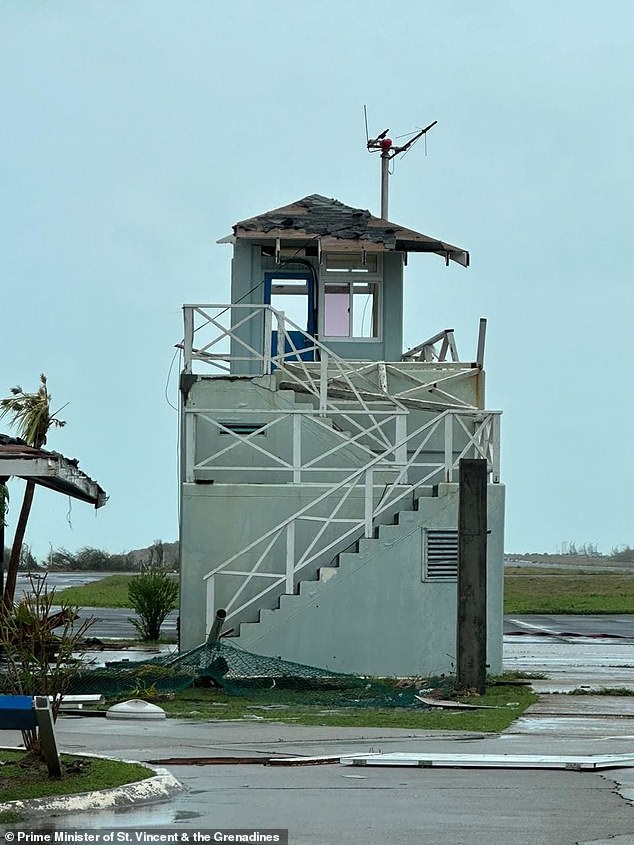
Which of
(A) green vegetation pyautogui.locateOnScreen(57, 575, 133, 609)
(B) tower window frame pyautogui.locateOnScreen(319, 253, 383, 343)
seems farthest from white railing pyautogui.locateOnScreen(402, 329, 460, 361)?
(A) green vegetation pyautogui.locateOnScreen(57, 575, 133, 609)

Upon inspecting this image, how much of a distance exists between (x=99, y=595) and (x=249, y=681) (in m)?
31.5

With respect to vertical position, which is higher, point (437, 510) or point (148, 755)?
point (437, 510)

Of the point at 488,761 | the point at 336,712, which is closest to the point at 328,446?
the point at 336,712

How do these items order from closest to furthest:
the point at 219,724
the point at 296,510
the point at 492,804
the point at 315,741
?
the point at 492,804, the point at 315,741, the point at 219,724, the point at 296,510

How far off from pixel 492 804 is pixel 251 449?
14.4m

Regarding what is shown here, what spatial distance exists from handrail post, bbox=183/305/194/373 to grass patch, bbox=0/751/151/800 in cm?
1356

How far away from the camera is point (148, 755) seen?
43.9 feet

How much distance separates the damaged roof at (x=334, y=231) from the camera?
90.2 ft

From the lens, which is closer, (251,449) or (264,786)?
(264,786)

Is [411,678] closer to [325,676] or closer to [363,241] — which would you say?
[325,676]

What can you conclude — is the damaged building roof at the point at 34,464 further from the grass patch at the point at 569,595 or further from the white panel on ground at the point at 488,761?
the grass patch at the point at 569,595

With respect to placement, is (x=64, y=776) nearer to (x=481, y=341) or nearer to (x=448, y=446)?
(x=448, y=446)

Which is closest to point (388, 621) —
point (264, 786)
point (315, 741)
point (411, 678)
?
point (411, 678)

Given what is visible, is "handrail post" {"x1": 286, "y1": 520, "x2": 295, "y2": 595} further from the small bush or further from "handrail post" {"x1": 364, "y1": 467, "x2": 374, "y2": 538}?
the small bush
